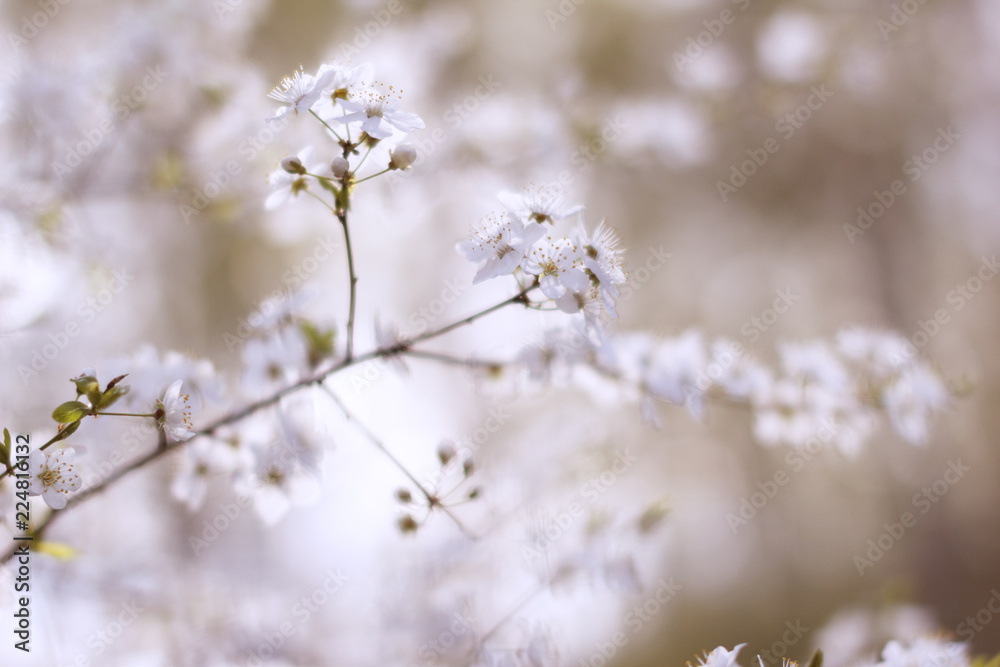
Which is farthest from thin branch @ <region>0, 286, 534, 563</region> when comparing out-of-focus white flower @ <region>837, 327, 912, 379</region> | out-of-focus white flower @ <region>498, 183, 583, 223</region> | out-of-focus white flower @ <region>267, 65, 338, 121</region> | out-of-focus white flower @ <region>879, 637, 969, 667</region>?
out-of-focus white flower @ <region>837, 327, 912, 379</region>

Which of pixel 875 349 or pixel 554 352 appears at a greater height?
pixel 554 352

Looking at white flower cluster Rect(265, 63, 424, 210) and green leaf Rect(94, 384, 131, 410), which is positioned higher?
white flower cluster Rect(265, 63, 424, 210)

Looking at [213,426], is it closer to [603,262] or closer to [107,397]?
[107,397]

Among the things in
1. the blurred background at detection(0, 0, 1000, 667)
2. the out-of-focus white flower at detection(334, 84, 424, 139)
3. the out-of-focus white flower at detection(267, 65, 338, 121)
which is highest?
the blurred background at detection(0, 0, 1000, 667)

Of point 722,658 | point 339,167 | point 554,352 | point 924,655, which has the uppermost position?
point 339,167

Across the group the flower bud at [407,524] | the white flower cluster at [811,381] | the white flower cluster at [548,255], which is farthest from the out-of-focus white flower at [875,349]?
the flower bud at [407,524]

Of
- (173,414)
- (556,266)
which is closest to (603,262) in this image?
(556,266)

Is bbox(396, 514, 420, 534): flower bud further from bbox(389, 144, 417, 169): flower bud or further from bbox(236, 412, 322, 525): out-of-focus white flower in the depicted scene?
bbox(389, 144, 417, 169): flower bud

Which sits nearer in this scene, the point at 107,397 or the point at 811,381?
the point at 107,397
